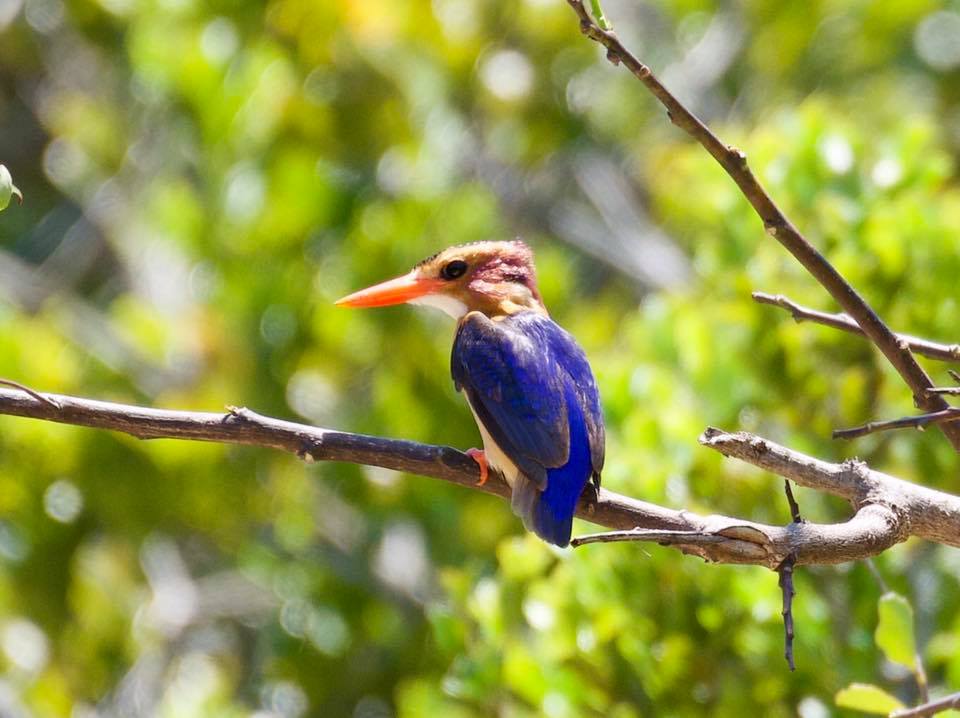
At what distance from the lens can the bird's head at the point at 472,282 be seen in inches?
153

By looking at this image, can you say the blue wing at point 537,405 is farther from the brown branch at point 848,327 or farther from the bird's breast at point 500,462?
the brown branch at point 848,327

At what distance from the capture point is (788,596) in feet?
6.77

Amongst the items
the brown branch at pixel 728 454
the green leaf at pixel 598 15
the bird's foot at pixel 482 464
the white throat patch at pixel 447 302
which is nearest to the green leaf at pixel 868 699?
the brown branch at pixel 728 454

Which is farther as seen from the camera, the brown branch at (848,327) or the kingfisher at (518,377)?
the kingfisher at (518,377)

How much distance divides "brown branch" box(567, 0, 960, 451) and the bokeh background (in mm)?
1269

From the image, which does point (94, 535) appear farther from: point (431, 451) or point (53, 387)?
point (431, 451)

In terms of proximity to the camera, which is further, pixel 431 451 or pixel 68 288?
pixel 68 288

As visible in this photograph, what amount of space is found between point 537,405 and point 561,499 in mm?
401

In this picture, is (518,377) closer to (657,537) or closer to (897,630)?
(897,630)

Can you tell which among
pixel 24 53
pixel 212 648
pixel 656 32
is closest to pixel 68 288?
pixel 24 53

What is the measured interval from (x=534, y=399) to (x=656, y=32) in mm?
5258

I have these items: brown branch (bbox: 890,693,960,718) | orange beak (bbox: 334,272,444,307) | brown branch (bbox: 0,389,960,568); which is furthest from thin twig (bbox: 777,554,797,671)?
orange beak (bbox: 334,272,444,307)

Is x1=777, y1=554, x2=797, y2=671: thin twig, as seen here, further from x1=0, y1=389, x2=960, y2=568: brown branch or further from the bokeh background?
the bokeh background

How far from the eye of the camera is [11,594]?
19.3ft
